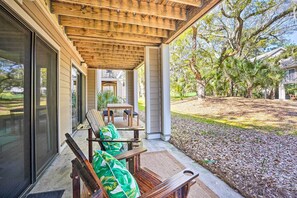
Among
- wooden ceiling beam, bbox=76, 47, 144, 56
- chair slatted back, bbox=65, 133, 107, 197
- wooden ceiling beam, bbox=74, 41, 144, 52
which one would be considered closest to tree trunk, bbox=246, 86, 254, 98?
wooden ceiling beam, bbox=76, 47, 144, 56

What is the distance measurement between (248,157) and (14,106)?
364 cm

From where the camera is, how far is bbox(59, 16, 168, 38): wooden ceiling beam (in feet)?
10.3

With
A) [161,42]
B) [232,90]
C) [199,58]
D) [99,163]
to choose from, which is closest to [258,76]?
[232,90]

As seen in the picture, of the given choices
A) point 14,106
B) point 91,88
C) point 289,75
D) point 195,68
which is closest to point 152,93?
point 14,106

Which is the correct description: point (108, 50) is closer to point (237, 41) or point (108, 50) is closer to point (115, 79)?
point (237, 41)

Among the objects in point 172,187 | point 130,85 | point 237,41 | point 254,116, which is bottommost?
point 254,116

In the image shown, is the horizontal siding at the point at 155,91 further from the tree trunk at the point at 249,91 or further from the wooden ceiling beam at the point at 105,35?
the tree trunk at the point at 249,91

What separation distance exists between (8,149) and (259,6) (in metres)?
8.84

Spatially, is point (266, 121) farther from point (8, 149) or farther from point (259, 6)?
point (8, 149)

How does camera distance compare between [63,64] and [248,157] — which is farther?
[63,64]

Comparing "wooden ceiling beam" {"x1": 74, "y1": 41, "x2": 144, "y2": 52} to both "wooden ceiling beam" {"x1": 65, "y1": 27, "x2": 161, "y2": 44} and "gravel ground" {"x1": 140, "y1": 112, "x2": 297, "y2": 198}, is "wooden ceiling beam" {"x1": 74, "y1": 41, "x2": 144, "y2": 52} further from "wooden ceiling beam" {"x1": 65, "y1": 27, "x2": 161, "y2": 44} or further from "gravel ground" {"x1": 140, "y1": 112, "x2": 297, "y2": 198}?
"gravel ground" {"x1": 140, "y1": 112, "x2": 297, "y2": 198}

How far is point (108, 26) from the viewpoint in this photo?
3.36m

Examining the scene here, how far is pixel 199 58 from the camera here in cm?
909

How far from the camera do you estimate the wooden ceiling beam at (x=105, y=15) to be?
2.70 meters
